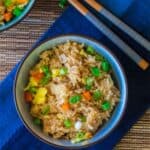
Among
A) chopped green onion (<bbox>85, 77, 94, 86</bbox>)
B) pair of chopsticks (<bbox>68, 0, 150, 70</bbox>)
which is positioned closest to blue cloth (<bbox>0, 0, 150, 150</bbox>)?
pair of chopsticks (<bbox>68, 0, 150, 70</bbox>)

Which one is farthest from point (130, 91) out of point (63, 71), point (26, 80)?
point (26, 80)

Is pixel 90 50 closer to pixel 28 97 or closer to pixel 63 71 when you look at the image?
pixel 63 71

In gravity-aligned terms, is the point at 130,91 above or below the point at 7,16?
below

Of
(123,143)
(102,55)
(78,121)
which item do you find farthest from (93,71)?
(123,143)

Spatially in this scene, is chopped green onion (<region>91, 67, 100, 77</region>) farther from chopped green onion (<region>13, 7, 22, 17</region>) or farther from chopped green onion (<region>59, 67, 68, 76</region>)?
chopped green onion (<region>13, 7, 22, 17</region>)

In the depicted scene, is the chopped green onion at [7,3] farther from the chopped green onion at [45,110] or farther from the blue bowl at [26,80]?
the chopped green onion at [45,110]

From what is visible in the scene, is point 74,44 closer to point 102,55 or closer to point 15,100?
point 102,55

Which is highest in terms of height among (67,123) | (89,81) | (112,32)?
(112,32)
